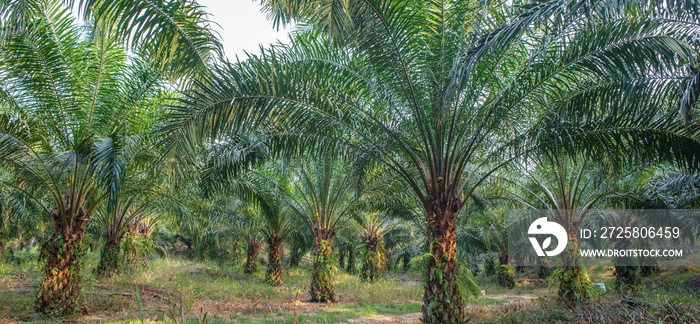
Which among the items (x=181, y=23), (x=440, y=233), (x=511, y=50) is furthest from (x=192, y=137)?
(x=511, y=50)

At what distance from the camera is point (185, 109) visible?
5418mm

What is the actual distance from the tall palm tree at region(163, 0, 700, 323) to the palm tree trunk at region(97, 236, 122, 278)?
821 centimetres

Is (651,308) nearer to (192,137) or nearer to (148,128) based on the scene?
(192,137)

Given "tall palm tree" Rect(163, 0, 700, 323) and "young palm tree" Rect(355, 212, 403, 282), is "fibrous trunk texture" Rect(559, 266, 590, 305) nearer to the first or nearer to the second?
"tall palm tree" Rect(163, 0, 700, 323)

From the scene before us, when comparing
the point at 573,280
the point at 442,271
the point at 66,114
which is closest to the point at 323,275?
the point at 442,271

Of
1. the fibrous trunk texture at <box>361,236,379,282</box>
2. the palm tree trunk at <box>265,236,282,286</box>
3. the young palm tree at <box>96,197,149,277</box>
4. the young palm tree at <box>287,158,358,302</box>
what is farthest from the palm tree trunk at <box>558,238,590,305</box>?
the young palm tree at <box>96,197,149,277</box>

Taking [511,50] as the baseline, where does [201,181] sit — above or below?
below

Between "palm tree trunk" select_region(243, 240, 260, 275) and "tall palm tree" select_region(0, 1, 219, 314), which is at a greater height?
"tall palm tree" select_region(0, 1, 219, 314)

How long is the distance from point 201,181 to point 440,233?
193 inches

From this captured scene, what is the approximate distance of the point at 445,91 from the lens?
20.0 feet

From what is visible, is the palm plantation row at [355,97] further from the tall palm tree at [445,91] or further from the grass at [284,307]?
the grass at [284,307]

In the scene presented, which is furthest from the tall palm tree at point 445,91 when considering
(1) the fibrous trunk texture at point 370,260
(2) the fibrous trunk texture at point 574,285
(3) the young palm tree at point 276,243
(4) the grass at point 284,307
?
(1) the fibrous trunk texture at point 370,260

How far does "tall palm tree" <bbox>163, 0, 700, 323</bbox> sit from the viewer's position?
220 inches

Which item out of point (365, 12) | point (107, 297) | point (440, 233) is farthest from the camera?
point (107, 297)
